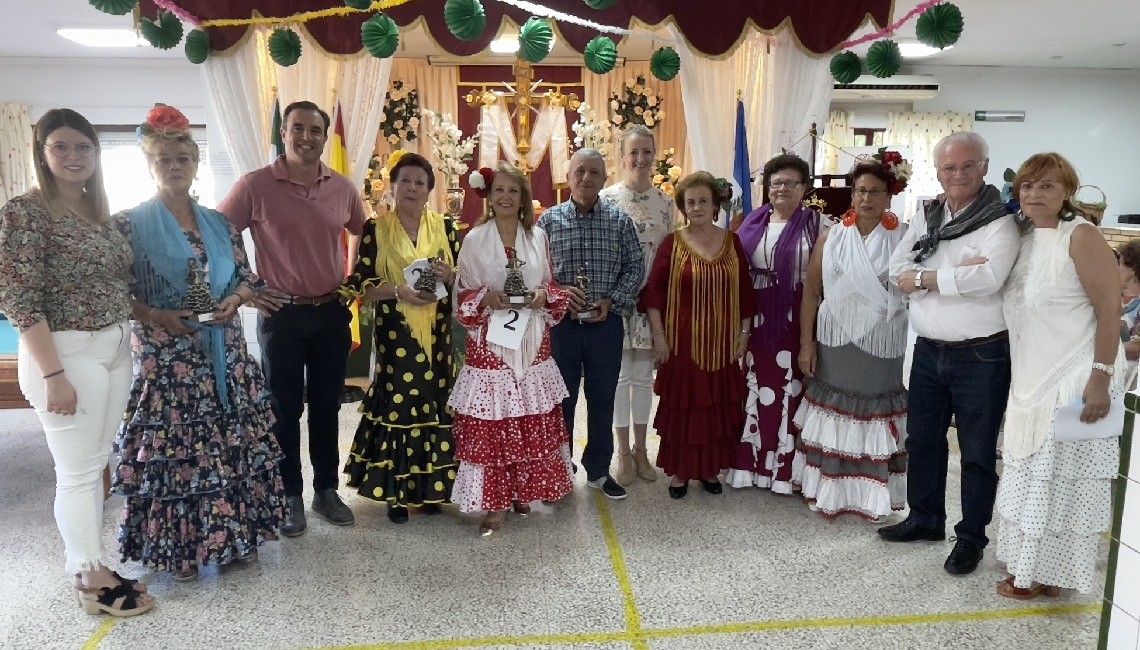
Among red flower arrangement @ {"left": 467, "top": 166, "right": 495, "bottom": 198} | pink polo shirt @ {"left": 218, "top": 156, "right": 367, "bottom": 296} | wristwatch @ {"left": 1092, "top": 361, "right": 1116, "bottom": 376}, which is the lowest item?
wristwatch @ {"left": 1092, "top": 361, "right": 1116, "bottom": 376}

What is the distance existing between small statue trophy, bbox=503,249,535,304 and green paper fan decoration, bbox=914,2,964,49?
2.27 metres

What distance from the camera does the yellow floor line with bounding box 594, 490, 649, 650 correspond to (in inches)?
91.9

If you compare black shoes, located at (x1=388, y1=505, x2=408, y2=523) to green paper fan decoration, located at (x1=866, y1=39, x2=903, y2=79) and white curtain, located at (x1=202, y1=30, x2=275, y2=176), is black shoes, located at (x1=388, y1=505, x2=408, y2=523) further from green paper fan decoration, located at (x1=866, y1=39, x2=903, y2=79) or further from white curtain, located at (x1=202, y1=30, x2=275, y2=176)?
green paper fan decoration, located at (x1=866, y1=39, x2=903, y2=79)

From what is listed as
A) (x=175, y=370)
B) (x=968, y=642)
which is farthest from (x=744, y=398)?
(x=175, y=370)

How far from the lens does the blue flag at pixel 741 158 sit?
4348 millimetres

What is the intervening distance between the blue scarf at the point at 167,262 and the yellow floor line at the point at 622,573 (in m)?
1.57

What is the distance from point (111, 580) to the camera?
2467 millimetres

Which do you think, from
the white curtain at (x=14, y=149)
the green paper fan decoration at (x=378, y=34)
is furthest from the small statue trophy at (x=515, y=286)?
the white curtain at (x=14, y=149)

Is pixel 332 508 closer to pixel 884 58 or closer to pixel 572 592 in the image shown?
pixel 572 592

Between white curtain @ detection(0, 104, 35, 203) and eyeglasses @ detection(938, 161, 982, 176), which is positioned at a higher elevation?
white curtain @ detection(0, 104, 35, 203)

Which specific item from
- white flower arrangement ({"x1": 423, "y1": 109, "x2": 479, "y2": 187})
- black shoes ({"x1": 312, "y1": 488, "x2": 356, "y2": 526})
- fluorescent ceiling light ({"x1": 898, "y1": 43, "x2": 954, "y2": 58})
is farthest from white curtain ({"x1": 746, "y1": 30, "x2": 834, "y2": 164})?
fluorescent ceiling light ({"x1": 898, "y1": 43, "x2": 954, "y2": 58})

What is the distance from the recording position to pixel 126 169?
9.20m

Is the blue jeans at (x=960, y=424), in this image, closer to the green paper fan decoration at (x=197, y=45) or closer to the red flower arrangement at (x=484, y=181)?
the red flower arrangement at (x=484, y=181)

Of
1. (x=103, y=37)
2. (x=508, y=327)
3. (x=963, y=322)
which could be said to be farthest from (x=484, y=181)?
(x=103, y=37)
